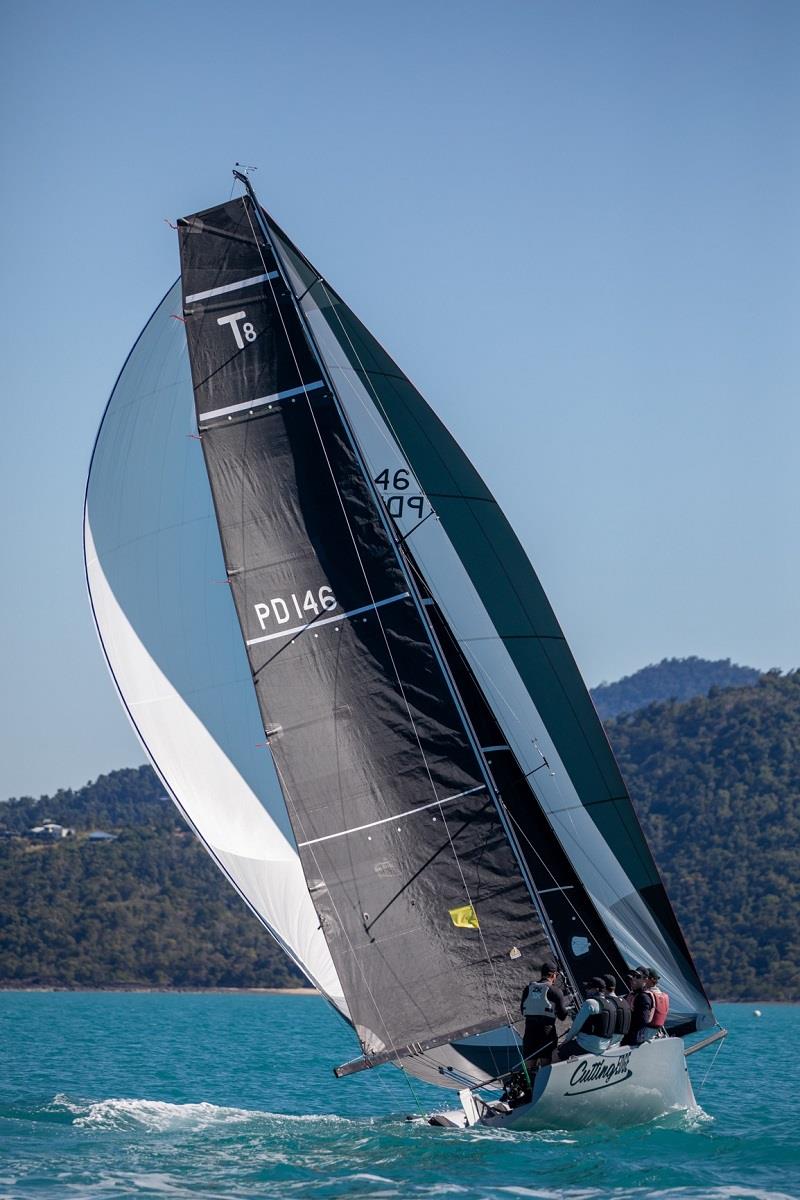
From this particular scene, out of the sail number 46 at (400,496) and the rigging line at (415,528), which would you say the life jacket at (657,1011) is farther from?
the sail number 46 at (400,496)

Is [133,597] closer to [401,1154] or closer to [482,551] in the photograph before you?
[482,551]

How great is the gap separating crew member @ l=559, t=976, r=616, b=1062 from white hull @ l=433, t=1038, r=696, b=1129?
14cm

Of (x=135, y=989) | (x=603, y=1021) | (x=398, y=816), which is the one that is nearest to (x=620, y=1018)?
(x=603, y=1021)

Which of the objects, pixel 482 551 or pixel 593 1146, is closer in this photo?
pixel 593 1146

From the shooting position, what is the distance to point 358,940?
15562mm

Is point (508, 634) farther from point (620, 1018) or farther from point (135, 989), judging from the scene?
→ point (135, 989)

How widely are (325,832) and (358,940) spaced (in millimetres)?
1057

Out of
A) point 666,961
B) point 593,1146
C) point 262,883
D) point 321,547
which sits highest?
point 321,547

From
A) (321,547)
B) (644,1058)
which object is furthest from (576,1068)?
(321,547)

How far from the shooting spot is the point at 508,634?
17719 mm

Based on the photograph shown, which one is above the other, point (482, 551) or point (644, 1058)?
point (482, 551)

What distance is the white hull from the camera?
14.7 meters

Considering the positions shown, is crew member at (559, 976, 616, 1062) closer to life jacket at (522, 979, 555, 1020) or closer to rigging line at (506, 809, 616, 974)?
life jacket at (522, 979, 555, 1020)

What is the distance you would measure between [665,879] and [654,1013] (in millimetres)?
60486
